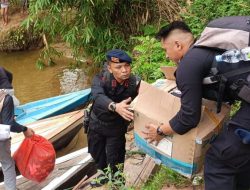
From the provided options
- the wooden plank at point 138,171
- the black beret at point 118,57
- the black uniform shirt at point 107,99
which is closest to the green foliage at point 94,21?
the wooden plank at point 138,171

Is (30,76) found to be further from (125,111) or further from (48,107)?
(125,111)

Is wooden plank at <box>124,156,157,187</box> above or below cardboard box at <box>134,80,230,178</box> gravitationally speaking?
below

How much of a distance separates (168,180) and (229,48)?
155 centimetres

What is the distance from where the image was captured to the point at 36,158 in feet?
13.4

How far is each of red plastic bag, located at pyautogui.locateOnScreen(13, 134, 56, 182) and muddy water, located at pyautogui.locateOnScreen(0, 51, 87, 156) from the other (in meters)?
4.42

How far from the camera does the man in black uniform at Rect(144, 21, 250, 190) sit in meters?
1.99

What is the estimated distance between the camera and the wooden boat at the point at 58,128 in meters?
5.25

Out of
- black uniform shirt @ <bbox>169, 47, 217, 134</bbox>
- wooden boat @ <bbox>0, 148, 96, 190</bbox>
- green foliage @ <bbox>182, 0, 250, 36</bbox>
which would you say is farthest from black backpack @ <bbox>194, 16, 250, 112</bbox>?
green foliage @ <bbox>182, 0, 250, 36</bbox>

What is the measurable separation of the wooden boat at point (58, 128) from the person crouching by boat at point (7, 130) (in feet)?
3.23

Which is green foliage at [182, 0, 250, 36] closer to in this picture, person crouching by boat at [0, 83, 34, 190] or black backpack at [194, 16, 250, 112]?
person crouching by boat at [0, 83, 34, 190]

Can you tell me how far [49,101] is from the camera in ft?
21.7

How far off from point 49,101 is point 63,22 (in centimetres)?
202

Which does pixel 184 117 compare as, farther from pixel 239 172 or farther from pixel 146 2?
pixel 146 2

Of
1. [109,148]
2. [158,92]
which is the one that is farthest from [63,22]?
[158,92]
